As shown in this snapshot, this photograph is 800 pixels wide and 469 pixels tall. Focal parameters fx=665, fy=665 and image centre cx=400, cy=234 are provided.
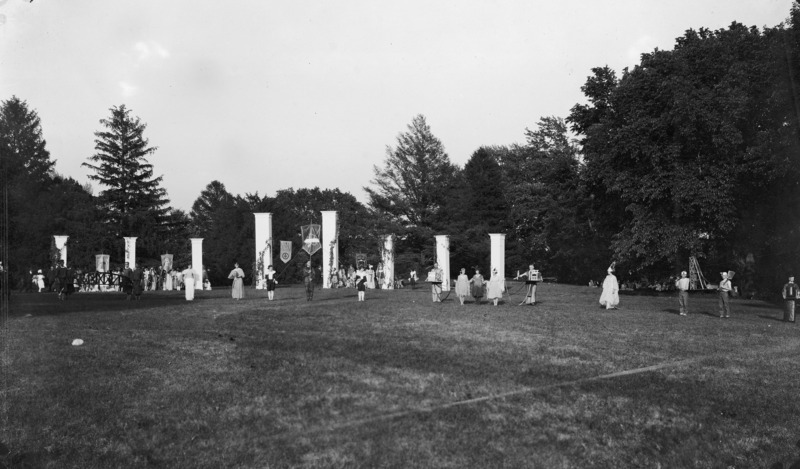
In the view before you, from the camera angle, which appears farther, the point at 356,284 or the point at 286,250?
the point at 286,250

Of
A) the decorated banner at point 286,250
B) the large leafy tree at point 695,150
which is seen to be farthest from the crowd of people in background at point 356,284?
the large leafy tree at point 695,150

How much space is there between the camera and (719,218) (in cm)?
3466

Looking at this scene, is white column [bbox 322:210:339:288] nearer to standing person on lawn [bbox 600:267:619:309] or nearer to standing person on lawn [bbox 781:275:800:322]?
standing person on lawn [bbox 600:267:619:309]

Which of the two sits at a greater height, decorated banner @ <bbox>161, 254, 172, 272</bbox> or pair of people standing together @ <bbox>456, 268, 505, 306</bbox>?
Answer: decorated banner @ <bbox>161, 254, 172, 272</bbox>

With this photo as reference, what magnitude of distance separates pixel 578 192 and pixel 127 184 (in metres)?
53.3

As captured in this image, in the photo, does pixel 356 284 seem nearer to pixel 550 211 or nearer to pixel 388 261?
pixel 388 261

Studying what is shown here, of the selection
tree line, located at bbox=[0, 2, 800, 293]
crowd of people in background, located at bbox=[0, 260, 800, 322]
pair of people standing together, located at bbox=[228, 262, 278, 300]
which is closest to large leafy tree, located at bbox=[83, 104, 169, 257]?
tree line, located at bbox=[0, 2, 800, 293]

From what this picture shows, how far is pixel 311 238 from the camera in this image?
142 feet

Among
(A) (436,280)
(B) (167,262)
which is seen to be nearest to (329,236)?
(A) (436,280)

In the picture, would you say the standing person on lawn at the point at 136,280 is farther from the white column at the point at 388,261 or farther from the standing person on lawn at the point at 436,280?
the white column at the point at 388,261

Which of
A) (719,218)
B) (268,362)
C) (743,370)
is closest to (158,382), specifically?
(268,362)

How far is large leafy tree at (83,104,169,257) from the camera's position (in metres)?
74.3

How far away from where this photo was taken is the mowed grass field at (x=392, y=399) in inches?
263

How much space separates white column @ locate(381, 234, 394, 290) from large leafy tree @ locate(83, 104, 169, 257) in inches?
1556
